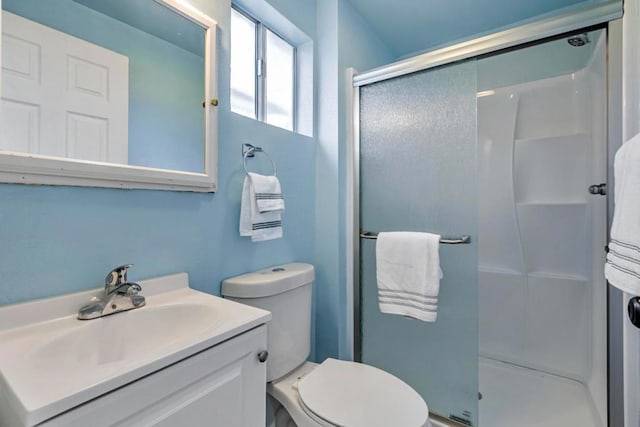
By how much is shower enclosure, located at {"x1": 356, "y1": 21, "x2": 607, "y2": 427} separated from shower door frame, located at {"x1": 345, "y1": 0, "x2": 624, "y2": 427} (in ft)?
0.12

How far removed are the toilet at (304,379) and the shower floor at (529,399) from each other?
0.80m

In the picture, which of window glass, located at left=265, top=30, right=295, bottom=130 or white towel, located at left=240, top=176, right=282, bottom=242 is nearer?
white towel, located at left=240, top=176, right=282, bottom=242

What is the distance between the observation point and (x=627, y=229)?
71 cm

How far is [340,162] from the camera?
1.62 meters

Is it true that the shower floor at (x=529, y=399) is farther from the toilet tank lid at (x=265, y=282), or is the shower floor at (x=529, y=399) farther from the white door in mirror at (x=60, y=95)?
the white door in mirror at (x=60, y=95)

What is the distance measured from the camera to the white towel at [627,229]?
Result: 2.24 feet

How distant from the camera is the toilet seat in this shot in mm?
967

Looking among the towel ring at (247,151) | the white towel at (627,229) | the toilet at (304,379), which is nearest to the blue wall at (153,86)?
the towel ring at (247,151)

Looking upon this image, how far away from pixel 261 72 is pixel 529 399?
228cm

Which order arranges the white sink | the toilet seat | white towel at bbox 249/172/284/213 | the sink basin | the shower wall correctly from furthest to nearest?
the shower wall → white towel at bbox 249/172/284/213 → the toilet seat → the sink basin → the white sink

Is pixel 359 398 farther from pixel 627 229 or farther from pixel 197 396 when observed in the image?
pixel 627 229

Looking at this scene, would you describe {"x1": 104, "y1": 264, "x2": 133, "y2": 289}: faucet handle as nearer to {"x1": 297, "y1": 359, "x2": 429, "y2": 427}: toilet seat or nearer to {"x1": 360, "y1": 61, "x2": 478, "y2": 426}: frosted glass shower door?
{"x1": 297, "y1": 359, "x2": 429, "y2": 427}: toilet seat

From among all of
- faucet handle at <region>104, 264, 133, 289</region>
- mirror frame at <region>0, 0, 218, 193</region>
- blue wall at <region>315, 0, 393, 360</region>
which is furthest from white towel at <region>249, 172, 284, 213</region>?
faucet handle at <region>104, 264, 133, 289</region>

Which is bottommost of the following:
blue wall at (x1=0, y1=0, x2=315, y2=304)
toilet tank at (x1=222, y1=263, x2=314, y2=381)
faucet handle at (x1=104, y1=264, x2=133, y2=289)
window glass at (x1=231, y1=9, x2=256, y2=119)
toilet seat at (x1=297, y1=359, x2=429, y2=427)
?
toilet seat at (x1=297, y1=359, x2=429, y2=427)
